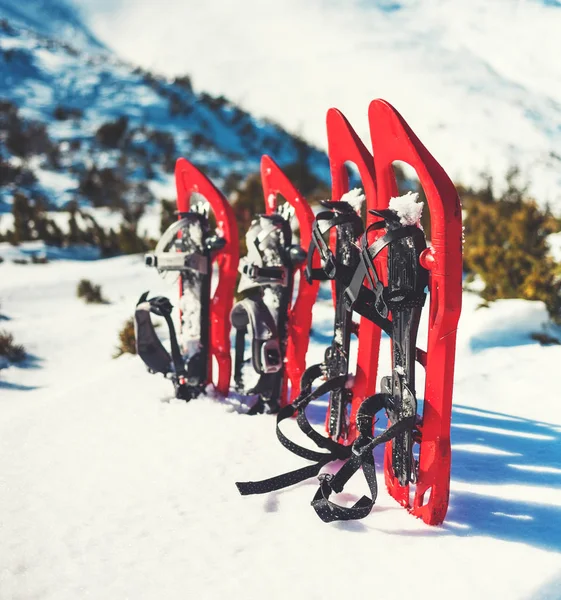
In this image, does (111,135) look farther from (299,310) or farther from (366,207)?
(366,207)

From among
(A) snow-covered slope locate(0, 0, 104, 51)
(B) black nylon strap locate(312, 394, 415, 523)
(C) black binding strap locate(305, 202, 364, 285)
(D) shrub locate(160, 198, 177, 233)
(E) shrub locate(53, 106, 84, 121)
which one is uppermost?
(A) snow-covered slope locate(0, 0, 104, 51)

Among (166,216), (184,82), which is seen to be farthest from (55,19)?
(166,216)

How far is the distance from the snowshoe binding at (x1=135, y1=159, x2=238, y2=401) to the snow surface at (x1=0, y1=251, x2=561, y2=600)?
0.19 m

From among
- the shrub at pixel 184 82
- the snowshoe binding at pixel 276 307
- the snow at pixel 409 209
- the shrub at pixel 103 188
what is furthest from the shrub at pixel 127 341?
the shrub at pixel 184 82

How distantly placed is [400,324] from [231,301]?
139 centimetres

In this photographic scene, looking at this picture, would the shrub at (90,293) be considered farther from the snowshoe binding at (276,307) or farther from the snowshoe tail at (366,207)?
the snowshoe tail at (366,207)

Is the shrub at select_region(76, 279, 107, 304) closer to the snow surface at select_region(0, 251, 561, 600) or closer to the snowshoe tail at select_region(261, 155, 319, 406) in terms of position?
the snow surface at select_region(0, 251, 561, 600)

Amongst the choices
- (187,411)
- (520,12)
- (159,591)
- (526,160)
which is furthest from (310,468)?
(526,160)

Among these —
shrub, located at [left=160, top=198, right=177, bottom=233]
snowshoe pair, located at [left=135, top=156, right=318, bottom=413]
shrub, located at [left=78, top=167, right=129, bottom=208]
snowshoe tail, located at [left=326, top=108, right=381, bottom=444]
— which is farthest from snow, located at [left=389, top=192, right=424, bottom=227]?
shrub, located at [left=78, top=167, right=129, bottom=208]

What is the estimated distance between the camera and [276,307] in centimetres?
286

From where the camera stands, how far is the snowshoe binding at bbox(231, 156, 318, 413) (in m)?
2.77

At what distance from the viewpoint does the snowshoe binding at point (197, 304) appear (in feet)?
9.80

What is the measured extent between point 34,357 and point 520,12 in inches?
186

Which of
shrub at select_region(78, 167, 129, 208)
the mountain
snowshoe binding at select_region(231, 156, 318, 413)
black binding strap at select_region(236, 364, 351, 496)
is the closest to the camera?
black binding strap at select_region(236, 364, 351, 496)
